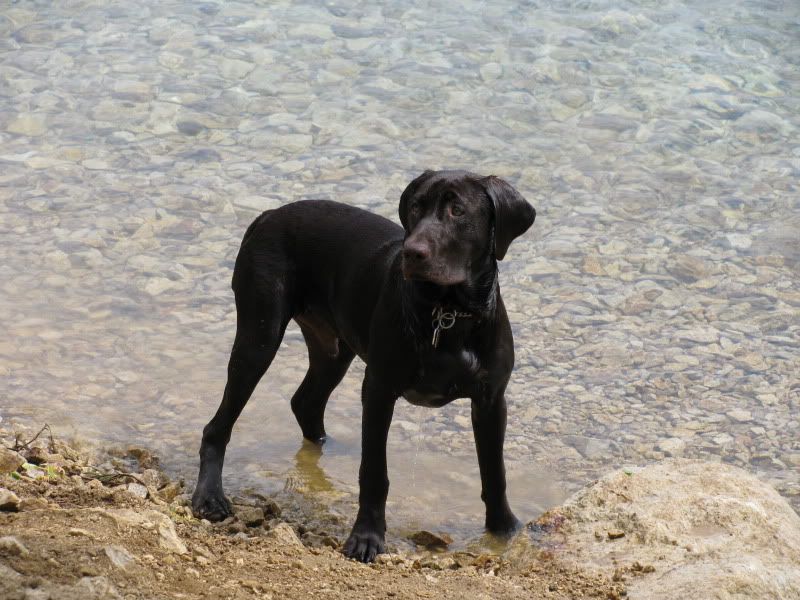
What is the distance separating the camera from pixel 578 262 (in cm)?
891

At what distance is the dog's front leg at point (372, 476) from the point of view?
15.4ft

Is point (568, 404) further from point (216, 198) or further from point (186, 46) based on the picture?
point (186, 46)

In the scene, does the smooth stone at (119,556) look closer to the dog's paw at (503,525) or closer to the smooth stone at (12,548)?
the smooth stone at (12,548)

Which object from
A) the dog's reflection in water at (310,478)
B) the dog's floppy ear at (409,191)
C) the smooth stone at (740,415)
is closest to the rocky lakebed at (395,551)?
the dog's reflection in water at (310,478)

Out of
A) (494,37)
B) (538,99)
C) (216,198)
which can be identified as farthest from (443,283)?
(494,37)

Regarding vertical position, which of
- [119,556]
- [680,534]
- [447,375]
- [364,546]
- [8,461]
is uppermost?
[447,375]

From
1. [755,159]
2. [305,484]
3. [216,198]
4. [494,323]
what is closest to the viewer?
[494,323]

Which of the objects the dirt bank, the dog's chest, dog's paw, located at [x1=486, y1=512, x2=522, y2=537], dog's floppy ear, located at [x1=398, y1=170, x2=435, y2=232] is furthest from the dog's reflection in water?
dog's floppy ear, located at [x1=398, y1=170, x2=435, y2=232]

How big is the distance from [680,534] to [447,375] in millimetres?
1037

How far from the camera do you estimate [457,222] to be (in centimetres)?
425

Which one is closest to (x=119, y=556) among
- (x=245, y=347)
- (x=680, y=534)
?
(x=245, y=347)

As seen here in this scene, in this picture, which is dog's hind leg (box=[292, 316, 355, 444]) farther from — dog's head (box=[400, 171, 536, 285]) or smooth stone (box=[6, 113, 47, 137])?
smooth stone (box=[6, 113, 47, 137])

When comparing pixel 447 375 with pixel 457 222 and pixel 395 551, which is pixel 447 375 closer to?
pixel 457 222

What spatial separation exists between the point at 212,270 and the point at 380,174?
7.82 feet
